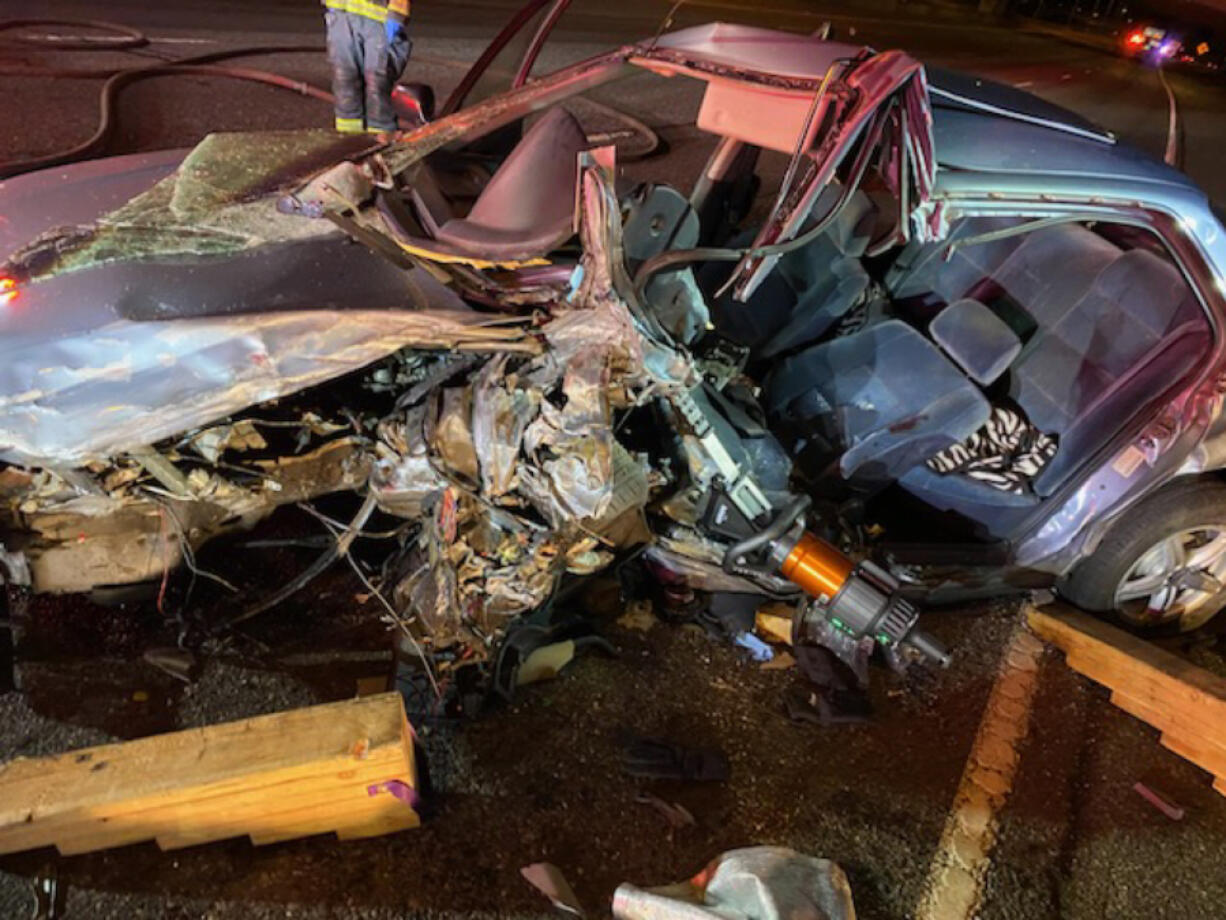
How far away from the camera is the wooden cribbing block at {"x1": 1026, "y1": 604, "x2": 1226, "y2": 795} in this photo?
2.69 meters

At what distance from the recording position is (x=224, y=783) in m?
2.02

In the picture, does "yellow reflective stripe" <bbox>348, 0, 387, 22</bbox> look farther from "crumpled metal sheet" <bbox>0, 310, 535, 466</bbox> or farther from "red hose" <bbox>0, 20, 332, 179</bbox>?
"crumpled metal sheet" <bbox>0, 310, 535, 466</bbox>

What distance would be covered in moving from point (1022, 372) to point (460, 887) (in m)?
2.57

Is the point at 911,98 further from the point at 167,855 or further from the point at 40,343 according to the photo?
the point at 167,855

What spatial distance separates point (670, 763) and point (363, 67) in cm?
446

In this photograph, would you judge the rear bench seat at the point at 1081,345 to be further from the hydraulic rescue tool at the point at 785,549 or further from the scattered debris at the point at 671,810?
the scattered debris at the point at 671,810

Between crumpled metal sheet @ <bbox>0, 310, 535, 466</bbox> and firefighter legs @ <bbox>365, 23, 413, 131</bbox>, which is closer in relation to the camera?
crumpled metal sheet @ <bbox>0, 310, 535, 466</bbox>

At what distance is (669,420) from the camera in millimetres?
2404

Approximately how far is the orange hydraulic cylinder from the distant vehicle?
13.1 m

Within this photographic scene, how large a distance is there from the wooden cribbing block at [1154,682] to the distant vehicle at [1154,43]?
40.5ft

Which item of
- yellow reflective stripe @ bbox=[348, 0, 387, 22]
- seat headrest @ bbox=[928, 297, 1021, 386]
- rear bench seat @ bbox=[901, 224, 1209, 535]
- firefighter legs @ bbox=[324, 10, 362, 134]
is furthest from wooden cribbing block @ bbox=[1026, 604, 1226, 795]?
yellow reflective stripe @ bbox=[348, 0, 387, 22]

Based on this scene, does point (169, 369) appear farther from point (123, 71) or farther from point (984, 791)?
point (123, 71)

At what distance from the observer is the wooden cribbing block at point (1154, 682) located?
269 cm

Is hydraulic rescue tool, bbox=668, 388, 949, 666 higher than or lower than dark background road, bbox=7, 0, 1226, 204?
lower
